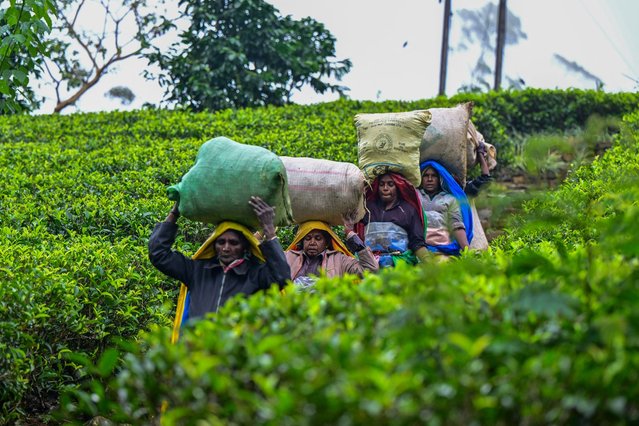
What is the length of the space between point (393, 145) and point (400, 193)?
1.22ft

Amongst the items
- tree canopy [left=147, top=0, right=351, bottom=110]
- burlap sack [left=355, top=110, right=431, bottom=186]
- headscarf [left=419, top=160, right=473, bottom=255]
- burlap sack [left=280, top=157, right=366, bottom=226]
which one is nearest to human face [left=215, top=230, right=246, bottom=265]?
burlap sack [left=280, top=157, right=366, bottom=226]

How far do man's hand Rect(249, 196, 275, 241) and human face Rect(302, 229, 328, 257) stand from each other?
1.14 metres

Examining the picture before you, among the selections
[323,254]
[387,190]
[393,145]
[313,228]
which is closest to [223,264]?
[323,254]

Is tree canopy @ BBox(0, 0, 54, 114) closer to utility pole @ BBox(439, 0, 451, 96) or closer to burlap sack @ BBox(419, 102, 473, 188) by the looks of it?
burlap sack @ BBox(419, 102, 473, 188)

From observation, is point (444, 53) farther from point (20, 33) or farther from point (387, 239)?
point (20, 33)

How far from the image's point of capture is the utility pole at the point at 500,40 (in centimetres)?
1670

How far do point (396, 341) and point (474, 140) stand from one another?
20.0 ft

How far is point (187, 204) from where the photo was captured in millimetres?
6309

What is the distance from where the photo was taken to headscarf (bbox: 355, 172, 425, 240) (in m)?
8.02

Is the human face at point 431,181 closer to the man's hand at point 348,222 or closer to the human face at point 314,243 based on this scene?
the man's hand at point 348,222

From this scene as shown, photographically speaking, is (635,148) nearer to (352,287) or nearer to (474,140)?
(474,140)

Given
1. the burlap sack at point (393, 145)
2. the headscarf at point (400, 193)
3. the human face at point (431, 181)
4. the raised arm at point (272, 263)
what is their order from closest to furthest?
the raised arm at point (272, 263) < the headscarf at point (400, 193) < the burlap sack at point (393, 145) < the human face at point (431, 181)

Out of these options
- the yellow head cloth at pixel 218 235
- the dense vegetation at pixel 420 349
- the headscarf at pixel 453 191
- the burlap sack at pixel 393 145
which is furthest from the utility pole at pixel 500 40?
the dense vegetation at pixel 420 349

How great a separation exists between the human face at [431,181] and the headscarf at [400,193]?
452 mm
